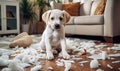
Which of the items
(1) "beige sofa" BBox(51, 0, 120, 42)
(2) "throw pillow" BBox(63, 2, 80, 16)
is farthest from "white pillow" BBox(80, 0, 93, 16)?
(1) "beige sofa" BBox(51, 0, 120, 42)

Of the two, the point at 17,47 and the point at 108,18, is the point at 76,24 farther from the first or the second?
the point at 17,47

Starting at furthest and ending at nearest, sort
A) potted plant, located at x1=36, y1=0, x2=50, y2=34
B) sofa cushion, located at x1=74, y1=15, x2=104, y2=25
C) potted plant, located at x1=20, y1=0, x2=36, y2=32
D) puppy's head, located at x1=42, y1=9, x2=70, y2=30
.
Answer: potted plant, located at x1=36, y1=0, x2=50, y2=34 → potted plant, located at x1=20, y1=0, x2=36, y2=32 → sofa cushion, located at x1=74, y1=15, x2=104, y2=25 → puppy's head, located at x1=42, y1=9, x2=70, y2=30

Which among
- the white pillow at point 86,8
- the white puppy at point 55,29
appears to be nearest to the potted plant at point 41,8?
the white pillow at point 86,8

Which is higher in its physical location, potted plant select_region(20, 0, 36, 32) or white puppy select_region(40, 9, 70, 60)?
potted plant select_region(20, 0, 36, 32)

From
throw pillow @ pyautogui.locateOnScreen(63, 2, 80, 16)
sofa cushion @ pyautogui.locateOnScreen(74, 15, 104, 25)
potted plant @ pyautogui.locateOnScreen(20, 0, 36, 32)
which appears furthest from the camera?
potted plant @ pyautogui.locateOnScreen(20, 0, 36, 32)

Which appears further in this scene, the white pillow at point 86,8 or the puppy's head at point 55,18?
the white pillow at point 86,8

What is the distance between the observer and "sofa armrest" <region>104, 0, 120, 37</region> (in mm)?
2619

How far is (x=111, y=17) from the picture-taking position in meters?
2.63

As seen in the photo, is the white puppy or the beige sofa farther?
the beige sofa

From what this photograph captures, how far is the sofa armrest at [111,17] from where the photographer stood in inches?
103

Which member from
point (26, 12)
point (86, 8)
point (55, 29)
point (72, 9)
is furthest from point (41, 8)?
point (55, 29)

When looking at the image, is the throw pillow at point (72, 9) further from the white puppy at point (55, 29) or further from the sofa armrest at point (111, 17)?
the white puppy at point (55, 29)

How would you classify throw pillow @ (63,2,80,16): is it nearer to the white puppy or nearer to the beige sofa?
the beige sofa

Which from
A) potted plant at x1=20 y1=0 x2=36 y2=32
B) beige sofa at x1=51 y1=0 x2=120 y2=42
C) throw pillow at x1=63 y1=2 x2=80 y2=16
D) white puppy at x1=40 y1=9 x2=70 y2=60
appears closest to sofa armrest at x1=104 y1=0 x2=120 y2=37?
beige sofa at x1=51 y1=0 x2=120 y2=42
